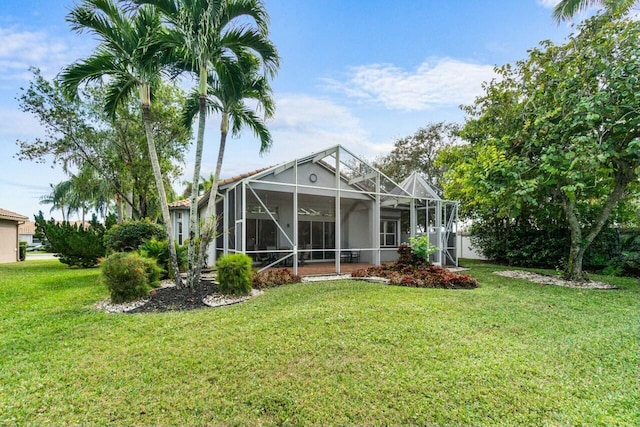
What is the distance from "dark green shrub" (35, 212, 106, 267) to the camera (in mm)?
13688

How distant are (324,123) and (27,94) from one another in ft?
44.8

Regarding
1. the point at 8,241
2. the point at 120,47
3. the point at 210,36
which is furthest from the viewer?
the point at 8,241

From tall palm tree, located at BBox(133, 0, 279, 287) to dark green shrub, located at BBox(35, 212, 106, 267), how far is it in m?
9.03

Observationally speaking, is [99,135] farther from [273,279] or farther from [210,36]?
[273,279]

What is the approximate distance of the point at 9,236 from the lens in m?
19.6

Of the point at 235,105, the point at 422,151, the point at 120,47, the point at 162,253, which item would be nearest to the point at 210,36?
the point at 235,105

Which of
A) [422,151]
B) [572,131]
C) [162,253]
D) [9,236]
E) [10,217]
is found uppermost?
[422,151]

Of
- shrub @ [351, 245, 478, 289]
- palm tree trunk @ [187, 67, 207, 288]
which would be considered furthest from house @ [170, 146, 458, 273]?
palm tree trunk @ [187, 67, 207, 288]

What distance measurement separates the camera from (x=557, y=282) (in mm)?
9875

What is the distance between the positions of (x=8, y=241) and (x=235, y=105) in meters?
21.5

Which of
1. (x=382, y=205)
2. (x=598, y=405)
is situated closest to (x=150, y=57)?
(x=598, y=405)

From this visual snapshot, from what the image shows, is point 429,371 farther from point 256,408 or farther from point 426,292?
point 426,292

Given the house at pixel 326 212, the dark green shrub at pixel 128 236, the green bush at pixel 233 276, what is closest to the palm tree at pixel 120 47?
the green bush at pixel 233 276

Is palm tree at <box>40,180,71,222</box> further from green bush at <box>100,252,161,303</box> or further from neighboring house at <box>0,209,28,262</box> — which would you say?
green bush at <box>100,252,161,303</box>
